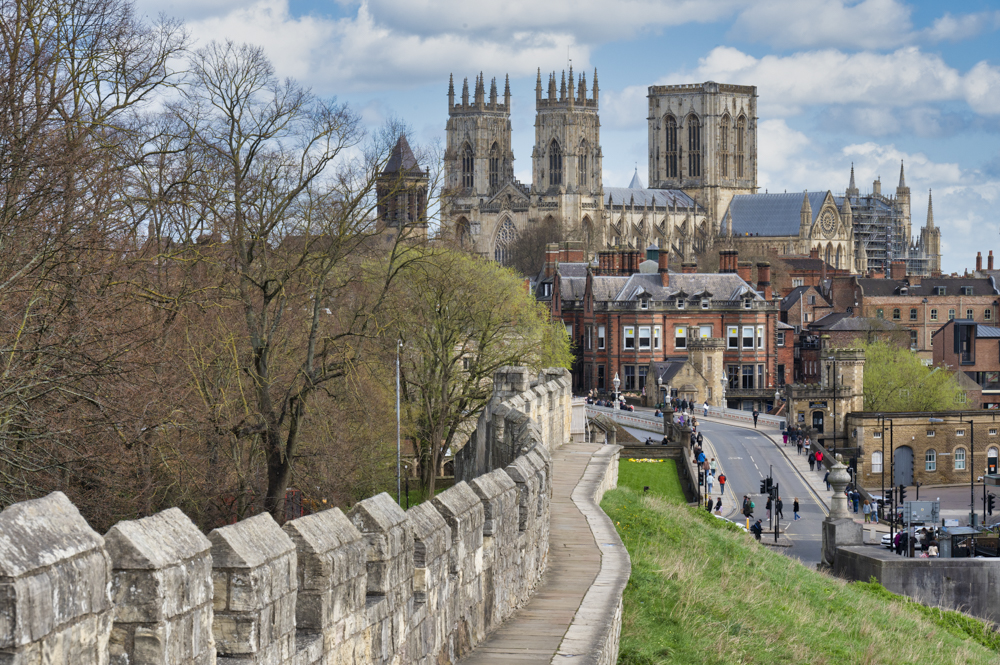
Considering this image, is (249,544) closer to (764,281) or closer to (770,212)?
(764,281)

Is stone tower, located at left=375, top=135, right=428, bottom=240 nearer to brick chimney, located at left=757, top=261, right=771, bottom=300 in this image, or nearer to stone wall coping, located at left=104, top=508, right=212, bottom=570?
stone wall coping, located at left=104, top=508, right=212, bottom=570

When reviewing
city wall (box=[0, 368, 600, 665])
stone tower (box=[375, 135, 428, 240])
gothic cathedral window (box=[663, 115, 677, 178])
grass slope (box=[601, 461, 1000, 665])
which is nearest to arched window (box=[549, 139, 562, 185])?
gothic cathedral window (box=[663, 115, 677, 178])

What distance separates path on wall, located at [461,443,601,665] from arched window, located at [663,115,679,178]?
16677 centimetres

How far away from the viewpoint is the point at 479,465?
2692cm

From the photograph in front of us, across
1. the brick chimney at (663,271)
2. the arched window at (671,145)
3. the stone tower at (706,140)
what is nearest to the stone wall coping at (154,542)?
the brick chimney at (663,271)

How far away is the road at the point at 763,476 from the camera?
1664 inches

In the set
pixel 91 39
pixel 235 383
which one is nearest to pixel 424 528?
pixel 91 39

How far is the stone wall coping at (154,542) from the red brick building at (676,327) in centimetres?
7530

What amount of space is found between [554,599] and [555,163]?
523ft

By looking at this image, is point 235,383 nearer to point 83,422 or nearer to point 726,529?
point 83,422

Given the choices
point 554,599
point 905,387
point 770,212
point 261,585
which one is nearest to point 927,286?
point 905,387

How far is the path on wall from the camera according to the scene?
400 inches

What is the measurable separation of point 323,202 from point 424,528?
17919mm

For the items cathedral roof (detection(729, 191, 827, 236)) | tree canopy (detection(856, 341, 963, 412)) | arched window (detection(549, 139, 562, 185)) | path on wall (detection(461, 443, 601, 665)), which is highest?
arched window (detection(549, 139, 562, 185))
